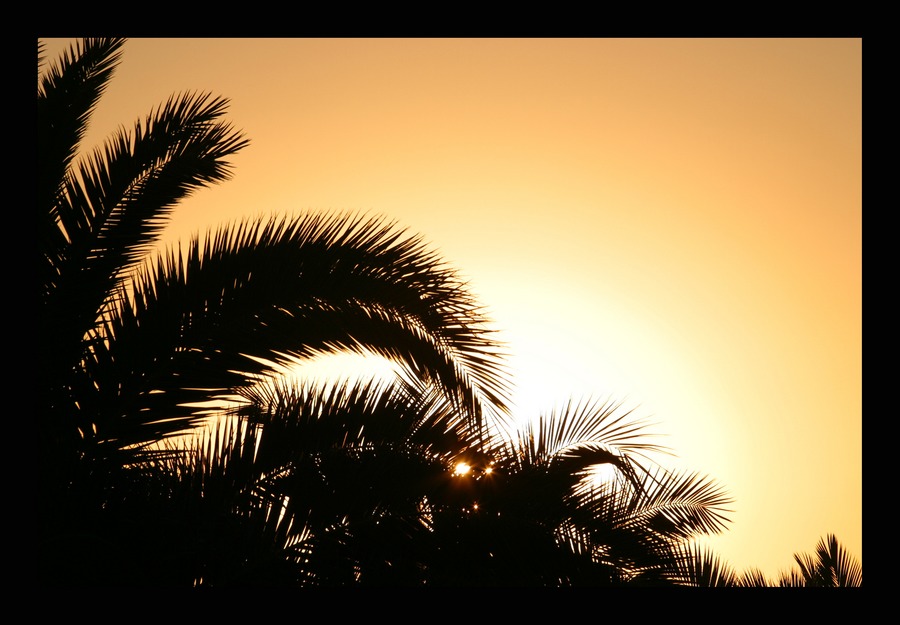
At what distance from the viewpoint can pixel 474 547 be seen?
11.9 feet

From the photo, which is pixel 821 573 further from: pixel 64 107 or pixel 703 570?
pixel 64 107

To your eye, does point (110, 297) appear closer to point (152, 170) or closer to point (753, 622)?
point (152, 170)

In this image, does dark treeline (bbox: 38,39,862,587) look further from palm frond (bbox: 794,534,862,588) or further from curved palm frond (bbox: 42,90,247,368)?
palm frond (bbox: 794,534,862,588)

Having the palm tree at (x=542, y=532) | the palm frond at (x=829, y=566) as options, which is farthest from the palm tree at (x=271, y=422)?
the palm frond at (x=829, y=566)

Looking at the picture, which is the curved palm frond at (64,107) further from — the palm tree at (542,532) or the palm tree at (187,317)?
the palm tree at (542,532)

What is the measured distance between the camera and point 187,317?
13.5 feet

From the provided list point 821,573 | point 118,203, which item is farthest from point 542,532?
point 821,573

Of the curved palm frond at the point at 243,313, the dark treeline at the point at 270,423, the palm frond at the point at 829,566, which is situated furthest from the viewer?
the palm frond at the point at 829,566

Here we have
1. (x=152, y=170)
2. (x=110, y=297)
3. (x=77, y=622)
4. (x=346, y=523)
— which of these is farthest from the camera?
(x=152, y=170)

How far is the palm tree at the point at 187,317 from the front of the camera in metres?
4.03

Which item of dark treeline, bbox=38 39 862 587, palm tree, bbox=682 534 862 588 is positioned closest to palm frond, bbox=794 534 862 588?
palm tree, bbox=682 534 862 588
